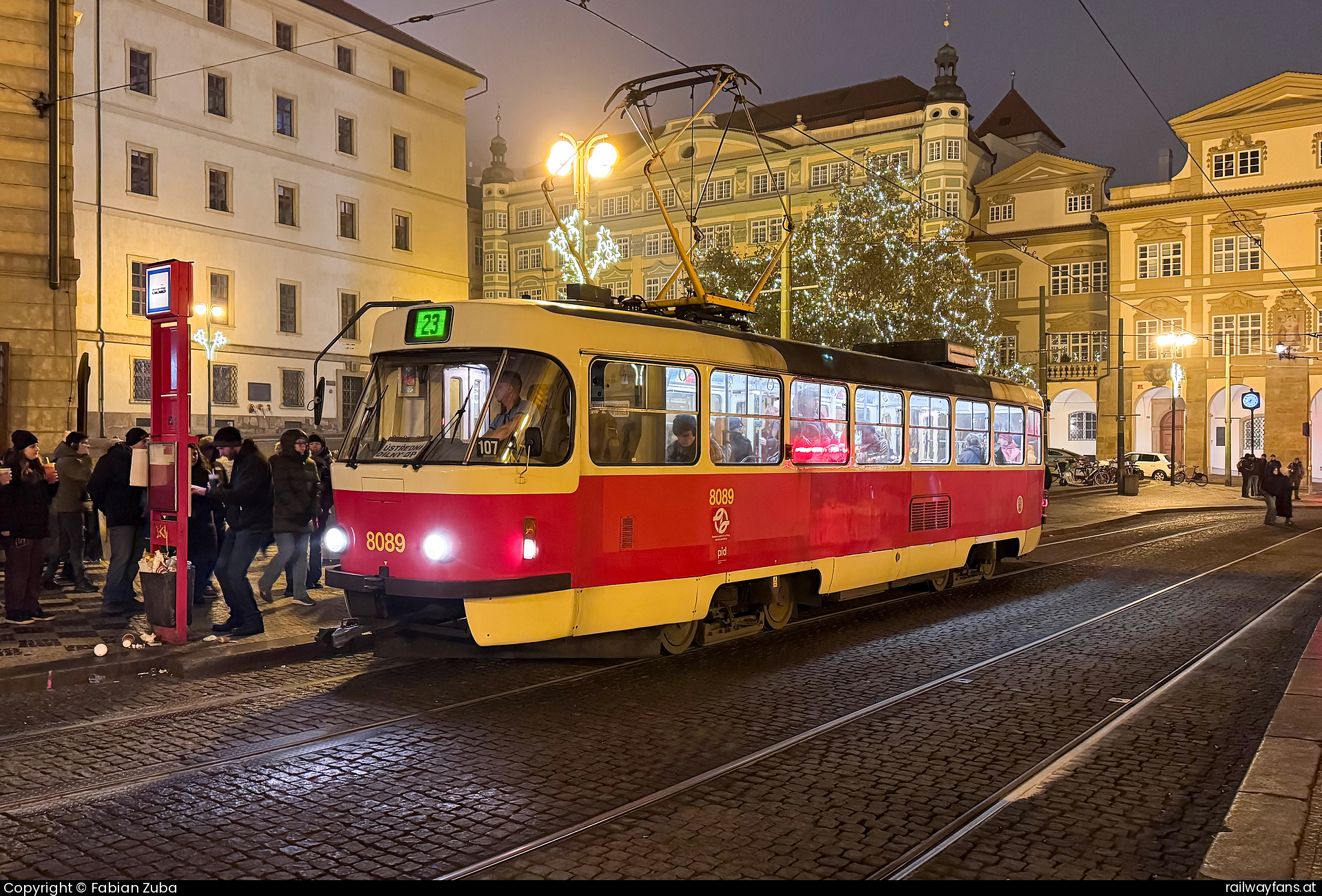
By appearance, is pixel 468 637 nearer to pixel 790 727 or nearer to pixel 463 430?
pixel 463 430

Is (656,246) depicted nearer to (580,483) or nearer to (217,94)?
(217,94)

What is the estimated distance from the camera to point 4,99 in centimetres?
1714

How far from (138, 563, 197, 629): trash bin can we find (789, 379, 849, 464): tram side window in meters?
5.87

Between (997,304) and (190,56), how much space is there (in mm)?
43158

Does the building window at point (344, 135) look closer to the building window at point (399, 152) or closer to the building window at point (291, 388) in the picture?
the building window at point (399, 152)

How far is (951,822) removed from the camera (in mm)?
5613

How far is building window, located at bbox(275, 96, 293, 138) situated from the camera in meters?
41.8

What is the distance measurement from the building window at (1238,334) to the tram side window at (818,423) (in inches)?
1964

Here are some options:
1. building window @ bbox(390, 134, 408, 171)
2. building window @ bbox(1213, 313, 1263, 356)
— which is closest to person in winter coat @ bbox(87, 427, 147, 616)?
building window @ bbox(390, 134, 408, 171)

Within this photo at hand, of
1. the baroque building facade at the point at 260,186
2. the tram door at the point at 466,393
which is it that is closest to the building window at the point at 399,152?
the baroque building facade at the point at 260,186

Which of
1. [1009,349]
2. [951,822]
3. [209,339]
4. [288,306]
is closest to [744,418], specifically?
[951,822]

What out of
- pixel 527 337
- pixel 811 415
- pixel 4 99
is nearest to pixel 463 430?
pixel 527 337

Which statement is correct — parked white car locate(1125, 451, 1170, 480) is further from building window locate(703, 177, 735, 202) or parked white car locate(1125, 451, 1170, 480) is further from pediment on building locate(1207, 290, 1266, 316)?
building window locate(703, 177, 735, 202)

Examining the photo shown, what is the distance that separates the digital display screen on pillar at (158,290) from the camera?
32.7ft
